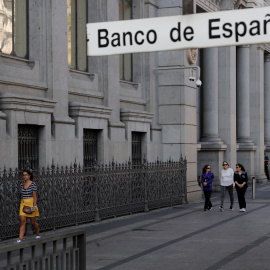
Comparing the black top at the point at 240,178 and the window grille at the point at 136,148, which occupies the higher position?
the window grille at the point at 136,148

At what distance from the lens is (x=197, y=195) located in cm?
2812

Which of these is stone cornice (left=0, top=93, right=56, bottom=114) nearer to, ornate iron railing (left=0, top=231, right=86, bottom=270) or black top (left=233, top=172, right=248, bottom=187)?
black top (left=233, top=172, right=248, bottom=187)

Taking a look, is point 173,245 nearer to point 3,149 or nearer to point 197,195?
point 3,149

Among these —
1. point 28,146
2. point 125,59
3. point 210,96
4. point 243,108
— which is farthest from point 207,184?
point 243,108

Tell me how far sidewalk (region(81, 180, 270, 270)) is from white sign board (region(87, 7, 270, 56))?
286 inches

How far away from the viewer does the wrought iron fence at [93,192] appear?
51.9ft

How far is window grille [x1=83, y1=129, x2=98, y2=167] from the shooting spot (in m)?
22.2

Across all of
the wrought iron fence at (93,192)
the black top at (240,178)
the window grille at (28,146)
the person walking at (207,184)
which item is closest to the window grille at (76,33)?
the wrought iron fence at (93,192)

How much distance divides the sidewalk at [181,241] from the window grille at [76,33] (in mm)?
5231

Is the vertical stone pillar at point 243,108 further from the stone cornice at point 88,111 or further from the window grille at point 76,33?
the window grille at point 76,33

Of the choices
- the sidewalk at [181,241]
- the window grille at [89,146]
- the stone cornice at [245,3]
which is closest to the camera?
the sidewalk at [181,241]

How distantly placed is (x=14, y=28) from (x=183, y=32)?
585 inches

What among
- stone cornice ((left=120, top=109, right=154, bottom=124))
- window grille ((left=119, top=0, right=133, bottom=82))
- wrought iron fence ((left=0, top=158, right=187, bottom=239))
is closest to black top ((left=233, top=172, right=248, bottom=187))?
wrought iron fence ((left=0, top=158, right=187, bottom=239))

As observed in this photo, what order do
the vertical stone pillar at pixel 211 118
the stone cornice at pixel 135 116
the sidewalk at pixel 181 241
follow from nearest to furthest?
the sidewalk at pixel 181 241 < the stone cornice at pixel 135 116 < the vertical stone pillar at pixel 211 118
